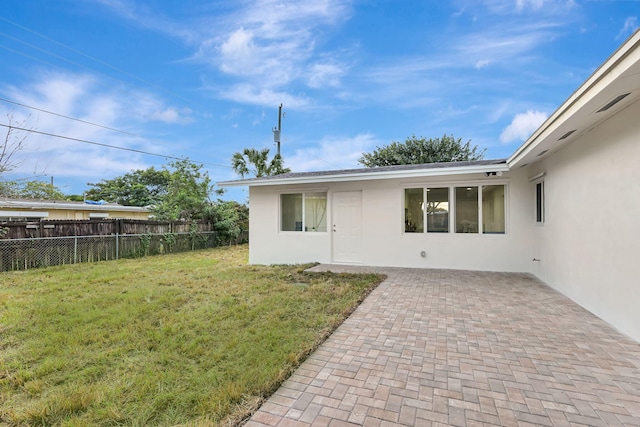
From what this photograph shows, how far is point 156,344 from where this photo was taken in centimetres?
321

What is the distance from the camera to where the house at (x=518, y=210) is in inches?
126

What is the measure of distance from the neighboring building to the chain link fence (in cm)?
662

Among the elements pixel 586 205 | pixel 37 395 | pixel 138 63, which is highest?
pixel 138 63

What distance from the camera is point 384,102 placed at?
1722cm

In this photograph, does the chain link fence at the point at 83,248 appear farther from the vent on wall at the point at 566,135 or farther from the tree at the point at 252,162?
the vent on wall at the point at 566,135

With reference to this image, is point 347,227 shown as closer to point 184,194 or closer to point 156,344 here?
point 156,344

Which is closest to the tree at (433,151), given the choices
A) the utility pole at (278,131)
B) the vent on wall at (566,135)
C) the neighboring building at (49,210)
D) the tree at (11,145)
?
the utility pole at (278,131)

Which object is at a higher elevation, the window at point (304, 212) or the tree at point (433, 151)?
the tree at point (433, 151)

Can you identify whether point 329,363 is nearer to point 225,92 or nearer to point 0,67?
point 0,67

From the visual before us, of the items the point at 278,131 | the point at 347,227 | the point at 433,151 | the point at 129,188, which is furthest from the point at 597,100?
the point at 129,188

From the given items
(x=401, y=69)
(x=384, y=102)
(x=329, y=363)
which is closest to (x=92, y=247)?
(x=329, y=363)

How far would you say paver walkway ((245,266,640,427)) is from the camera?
1978mm

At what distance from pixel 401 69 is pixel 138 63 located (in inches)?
447

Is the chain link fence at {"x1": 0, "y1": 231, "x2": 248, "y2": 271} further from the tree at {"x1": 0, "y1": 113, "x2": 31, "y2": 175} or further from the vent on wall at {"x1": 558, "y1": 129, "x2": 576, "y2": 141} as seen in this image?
the vent on wall at {"x1": 558, "y1": 129, "x2": 576, "y2": 141}
